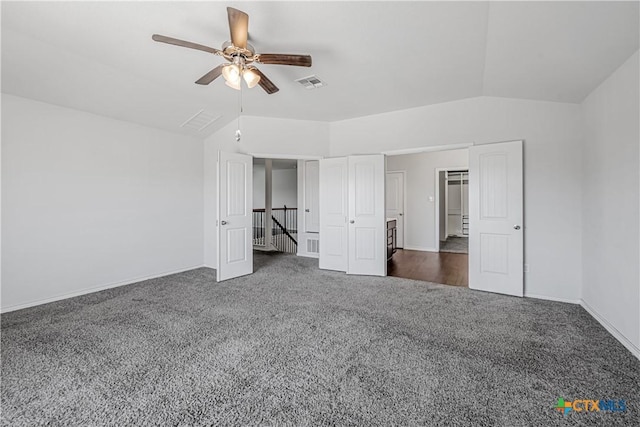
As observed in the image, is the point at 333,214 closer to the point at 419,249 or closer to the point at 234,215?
the point at 234,215

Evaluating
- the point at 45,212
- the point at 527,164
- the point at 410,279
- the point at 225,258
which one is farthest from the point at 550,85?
the point at 45,212

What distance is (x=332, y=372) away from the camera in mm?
2072

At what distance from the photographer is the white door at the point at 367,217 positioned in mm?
4684

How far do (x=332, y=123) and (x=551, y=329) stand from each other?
412 centimetres

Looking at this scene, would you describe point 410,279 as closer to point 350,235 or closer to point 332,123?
point 350,235

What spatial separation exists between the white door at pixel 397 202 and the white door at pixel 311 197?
7.74ft

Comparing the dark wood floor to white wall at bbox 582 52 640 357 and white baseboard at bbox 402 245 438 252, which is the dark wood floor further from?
white wall at bbox 582 52 640 357

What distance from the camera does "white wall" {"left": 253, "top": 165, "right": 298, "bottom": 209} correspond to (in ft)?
38.4

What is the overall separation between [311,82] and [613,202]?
3.30 meters

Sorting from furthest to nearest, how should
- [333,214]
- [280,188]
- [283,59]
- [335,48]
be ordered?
[280,188], [333,214], [335,48], [283,59]

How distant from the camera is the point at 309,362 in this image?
220 centimetres

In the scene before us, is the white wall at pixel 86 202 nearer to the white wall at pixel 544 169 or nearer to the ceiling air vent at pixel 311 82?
the ceiling air vent at pixel 311 82

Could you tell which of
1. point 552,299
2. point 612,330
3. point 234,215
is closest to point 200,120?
point 234,215

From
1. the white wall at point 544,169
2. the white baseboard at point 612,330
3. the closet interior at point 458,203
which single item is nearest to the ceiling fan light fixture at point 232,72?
the white wall at point 544,169
